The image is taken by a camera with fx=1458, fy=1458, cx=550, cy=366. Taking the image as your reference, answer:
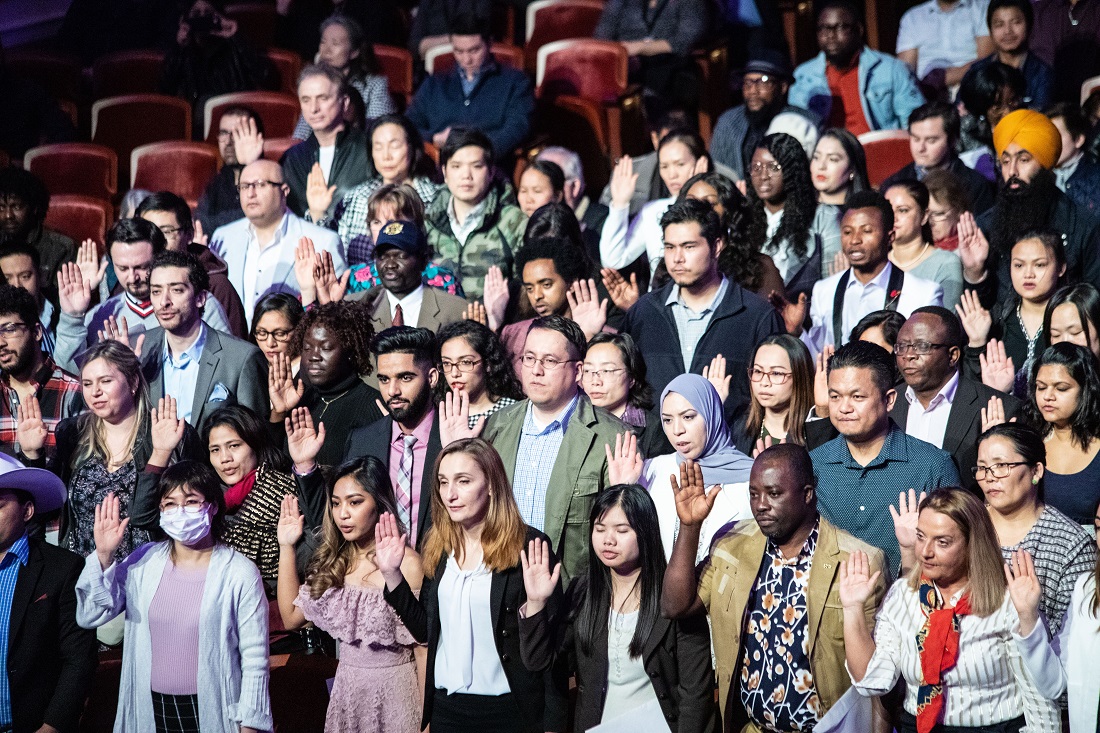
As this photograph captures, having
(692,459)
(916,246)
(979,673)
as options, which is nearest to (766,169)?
(916,246)

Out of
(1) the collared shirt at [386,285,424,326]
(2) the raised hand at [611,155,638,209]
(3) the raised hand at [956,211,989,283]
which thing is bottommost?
(1) the collared shirt at [386,285,424,326]

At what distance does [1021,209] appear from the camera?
554 centimetres

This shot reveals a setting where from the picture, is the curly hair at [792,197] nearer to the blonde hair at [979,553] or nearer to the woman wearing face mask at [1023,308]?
the woman wearing face mask at [1023,308]

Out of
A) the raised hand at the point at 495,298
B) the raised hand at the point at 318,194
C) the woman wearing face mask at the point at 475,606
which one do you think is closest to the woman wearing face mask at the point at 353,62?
the raised hand at the point at 318,194

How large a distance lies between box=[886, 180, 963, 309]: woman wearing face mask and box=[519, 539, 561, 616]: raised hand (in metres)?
2.31

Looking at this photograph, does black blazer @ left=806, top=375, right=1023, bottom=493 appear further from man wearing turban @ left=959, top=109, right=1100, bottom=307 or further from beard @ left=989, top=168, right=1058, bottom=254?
beard @ left=989, top=168, right=1058, bottom=254

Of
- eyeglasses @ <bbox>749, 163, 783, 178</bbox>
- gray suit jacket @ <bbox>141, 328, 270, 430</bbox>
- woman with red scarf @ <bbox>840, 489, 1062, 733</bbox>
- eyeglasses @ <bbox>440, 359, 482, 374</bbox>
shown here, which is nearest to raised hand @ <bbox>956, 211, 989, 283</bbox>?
eyeglasses @ <bbox>749, 163, 783, 178</bbox>

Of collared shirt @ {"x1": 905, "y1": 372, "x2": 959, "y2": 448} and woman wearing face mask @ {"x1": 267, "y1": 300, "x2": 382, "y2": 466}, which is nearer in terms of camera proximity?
collared shirt @ {"x1": 905, "y1": 372, "x2": 959, "y2": 448}

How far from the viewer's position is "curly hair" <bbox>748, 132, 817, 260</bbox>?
5.84 meters

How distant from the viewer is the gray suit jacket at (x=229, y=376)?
16.3ft

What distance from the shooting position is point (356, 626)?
396 centimetres

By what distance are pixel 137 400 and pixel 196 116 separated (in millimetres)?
3435

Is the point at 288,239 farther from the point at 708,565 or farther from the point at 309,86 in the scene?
the point at 708,565

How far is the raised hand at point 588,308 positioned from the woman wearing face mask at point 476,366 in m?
0.44
